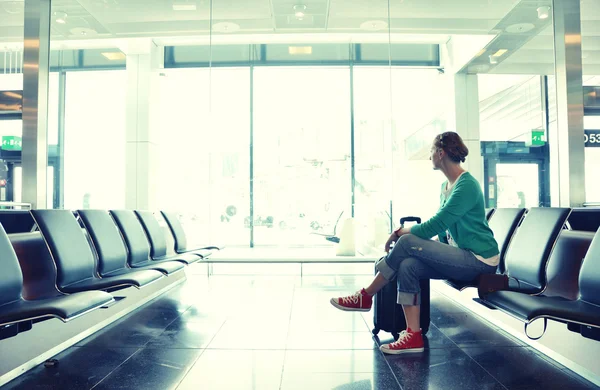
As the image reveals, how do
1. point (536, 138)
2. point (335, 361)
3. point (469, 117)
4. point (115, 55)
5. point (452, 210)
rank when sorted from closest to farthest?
point (335, 361) < point (452, 210) < point (469, 117) < point (115, 55) < point (536, 138)

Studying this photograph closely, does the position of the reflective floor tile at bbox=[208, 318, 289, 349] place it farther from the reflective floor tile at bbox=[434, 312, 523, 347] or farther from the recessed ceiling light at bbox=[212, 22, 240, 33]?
the recessed ceiling light at bbox=[212, 22, 240, 33]

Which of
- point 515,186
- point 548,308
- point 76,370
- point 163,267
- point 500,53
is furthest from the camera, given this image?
point 515,186

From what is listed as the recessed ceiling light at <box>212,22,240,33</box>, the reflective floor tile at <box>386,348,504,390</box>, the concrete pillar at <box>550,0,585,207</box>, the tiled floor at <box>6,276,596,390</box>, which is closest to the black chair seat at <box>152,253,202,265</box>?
the tiled floor at <box>6,276,596,390</box>

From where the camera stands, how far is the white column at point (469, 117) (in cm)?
622

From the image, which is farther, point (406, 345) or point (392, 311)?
point (392, 311)

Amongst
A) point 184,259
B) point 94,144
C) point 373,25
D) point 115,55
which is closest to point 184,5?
point 115,55

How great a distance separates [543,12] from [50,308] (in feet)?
18.3

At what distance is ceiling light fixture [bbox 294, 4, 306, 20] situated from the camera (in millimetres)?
5012

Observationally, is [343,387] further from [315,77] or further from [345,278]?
[315,77]

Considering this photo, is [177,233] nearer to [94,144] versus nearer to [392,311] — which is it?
[392,311]

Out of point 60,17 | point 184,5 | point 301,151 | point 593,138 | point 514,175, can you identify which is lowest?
point 514,175

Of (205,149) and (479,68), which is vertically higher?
(479,68)

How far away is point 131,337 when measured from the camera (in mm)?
2531

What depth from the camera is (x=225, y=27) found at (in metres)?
5.65
